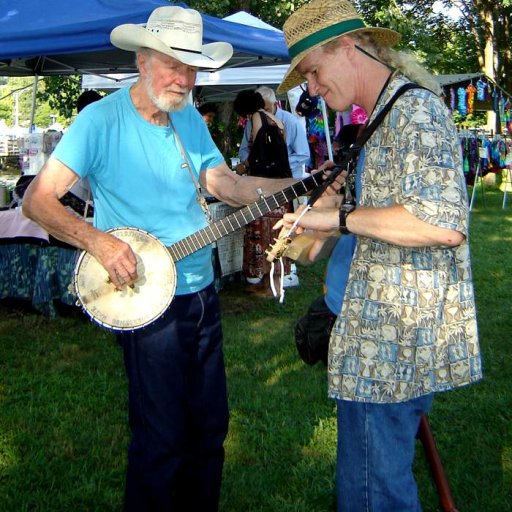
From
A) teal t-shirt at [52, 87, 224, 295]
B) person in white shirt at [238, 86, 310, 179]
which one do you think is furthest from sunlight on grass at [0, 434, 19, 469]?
person in white shirt at [238, 86, 310, 179]

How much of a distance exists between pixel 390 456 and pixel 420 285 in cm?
49

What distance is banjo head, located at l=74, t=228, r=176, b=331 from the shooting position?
2.51 m

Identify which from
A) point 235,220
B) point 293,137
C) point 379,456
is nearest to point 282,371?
point 235,220

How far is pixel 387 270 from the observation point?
1952 mm

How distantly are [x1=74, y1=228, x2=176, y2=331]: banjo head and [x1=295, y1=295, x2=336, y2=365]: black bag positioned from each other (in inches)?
19.5

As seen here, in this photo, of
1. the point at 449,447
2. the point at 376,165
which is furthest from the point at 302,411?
the point at 376,165

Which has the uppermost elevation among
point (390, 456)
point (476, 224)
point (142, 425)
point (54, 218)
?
point (54, 218)

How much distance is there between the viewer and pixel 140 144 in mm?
2547

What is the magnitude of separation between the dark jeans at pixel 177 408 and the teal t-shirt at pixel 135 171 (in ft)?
0.54

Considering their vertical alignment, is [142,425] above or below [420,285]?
below

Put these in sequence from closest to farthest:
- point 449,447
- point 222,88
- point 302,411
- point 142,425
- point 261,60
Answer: point 142,425
point 449,447
point 302,411
point 261,60
point 222,88

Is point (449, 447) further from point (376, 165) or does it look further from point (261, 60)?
point (261, 60)

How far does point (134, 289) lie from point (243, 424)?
171 centimetres

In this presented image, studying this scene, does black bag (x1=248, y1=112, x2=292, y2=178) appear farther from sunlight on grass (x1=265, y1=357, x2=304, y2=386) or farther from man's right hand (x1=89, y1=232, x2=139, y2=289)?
man's right hand (x1=89, y1=232, x2=139, y2=289)
